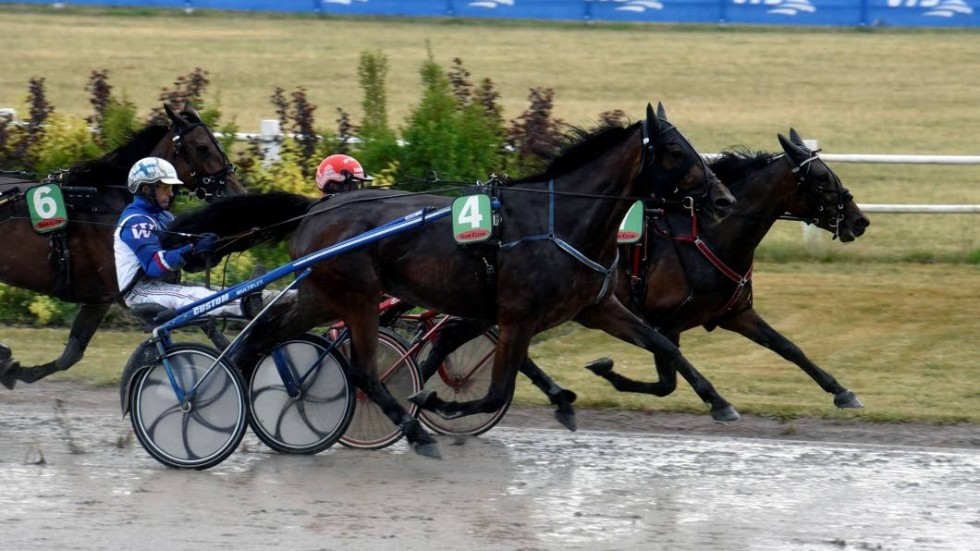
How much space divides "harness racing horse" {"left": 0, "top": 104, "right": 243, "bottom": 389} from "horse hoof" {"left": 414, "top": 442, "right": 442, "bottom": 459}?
2178 millimetres

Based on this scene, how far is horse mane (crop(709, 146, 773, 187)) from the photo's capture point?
27.9ft

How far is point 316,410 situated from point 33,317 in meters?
4.67

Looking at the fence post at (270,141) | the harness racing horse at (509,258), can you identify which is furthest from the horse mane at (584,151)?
the fence post at (270,141)

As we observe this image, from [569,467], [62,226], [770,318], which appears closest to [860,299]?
[770,318]

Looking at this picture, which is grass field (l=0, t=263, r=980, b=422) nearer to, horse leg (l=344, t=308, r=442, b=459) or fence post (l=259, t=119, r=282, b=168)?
horse leg (l=344, t=308, r=442, b=459)

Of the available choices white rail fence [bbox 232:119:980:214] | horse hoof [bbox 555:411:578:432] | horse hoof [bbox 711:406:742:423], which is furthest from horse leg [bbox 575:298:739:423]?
white rail fence [bbox 232:119:980:214]

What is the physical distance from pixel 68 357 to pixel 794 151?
13.7ft

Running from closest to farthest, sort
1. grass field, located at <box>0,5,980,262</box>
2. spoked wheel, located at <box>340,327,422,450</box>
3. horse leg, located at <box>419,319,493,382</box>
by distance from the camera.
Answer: spoked wheel, located at <box>340,327,422,450</box>, horse leg, located at <box>419,319,493,382</box>, grass field, located at <box>0,5,980,262</box>

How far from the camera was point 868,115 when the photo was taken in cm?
2253

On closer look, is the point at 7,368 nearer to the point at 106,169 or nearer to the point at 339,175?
the point at 106,169

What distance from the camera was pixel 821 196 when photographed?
8375mm

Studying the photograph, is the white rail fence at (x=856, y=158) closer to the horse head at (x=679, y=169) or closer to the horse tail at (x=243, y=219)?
the horse tail at (x=243, y=219)

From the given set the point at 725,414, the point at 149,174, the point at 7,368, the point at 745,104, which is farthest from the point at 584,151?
the point at 745,104

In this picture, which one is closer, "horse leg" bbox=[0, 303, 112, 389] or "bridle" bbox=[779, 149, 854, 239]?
"bridle" bbox=[779, 149, 854, 239]
